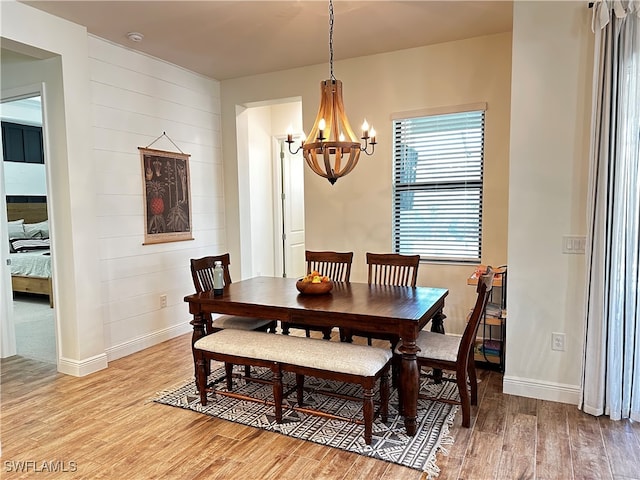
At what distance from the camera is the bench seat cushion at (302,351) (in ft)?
7.91

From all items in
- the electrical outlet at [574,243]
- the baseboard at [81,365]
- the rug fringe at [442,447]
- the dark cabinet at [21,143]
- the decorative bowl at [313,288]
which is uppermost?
the dark cabinet at [21,143]

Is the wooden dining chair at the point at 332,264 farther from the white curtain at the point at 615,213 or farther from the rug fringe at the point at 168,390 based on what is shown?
the white curtain at the point at 615,213

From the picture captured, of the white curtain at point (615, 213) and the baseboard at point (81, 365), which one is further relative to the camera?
the baseboard at point (81, 365)

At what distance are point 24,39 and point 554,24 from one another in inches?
142

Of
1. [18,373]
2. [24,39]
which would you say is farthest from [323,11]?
[18,373]

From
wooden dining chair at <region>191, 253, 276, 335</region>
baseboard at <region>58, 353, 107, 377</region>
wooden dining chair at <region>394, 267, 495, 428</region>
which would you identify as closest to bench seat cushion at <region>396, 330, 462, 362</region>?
wooden dining chair at <region>394, 267, 495, 428</region>

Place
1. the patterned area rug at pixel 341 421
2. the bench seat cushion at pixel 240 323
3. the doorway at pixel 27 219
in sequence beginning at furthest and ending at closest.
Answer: the doorway at pixel 27 219 → the bench seat cushion at pixel 240 323 → the patterned area rug at pixel 341 421

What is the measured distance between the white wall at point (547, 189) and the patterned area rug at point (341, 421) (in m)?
0.69

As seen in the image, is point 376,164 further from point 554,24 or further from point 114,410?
point 114,410

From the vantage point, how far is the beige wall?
3797mm

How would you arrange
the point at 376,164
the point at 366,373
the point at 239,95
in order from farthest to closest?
1. the point at 239,95
2. the point at 376,164
3. the point at 366,373

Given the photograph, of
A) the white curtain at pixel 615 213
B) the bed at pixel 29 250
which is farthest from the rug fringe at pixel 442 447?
the bed at pixel 29 250

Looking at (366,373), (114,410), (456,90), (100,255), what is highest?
(456,90)

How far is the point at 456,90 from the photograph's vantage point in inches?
154
